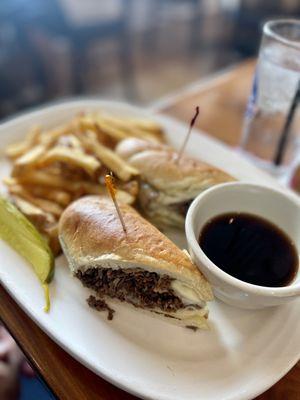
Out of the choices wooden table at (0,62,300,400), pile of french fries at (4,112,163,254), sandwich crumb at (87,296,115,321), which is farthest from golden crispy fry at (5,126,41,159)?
sandwich crumb at (87,296,115,321)

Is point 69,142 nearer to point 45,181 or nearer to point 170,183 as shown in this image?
point 45,181

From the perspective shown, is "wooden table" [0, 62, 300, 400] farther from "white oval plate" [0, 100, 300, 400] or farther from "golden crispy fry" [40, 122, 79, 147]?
"golden crispy fry" [40, 122, 79, 147]

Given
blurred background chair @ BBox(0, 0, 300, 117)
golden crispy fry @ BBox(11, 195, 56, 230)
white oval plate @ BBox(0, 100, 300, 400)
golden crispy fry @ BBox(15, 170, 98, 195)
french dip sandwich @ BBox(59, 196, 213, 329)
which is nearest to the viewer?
white oval plate @ BBox(0, 100, 300, 400)

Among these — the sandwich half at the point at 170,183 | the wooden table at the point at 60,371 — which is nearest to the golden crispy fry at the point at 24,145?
the sandwich half at the point at 170,183

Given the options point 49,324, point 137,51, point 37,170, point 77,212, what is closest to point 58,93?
point 137,51

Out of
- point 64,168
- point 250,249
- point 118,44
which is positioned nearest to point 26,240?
point 64,168

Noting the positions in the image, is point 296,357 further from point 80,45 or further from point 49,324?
point 80,45

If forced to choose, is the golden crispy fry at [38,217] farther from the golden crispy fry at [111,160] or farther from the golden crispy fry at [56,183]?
the golden crispy fry at [111,160]
